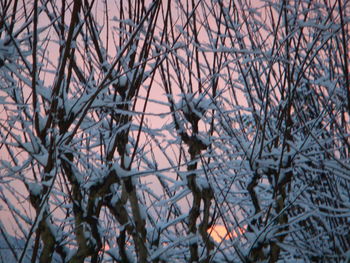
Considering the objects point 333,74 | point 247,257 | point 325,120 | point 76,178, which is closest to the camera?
point 76,178

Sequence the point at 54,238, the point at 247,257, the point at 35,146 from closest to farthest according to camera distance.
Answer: the point at 35,146, the point at 54,238, the point at 247,257

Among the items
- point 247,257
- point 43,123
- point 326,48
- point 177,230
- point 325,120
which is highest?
point 326,48

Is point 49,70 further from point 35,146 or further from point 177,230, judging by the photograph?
point 177,230

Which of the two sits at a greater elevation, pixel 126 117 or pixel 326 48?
pixel 326 48

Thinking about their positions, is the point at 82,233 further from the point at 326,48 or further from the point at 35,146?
the point at 326,48

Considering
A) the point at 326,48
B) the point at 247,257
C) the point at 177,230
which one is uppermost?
the point at 326,48

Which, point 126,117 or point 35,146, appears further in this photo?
point 126,117

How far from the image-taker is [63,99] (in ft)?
6.10

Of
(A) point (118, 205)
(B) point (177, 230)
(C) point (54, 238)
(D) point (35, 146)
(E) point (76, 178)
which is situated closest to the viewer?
(D) point (35, 146)

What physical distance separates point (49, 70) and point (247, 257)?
212 cm

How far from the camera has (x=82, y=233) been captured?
2357mm

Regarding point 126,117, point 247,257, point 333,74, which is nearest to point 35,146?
point 126,117

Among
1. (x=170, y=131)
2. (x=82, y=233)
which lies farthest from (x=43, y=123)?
(x=170, y=131)

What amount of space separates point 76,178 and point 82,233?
14.1 inches
